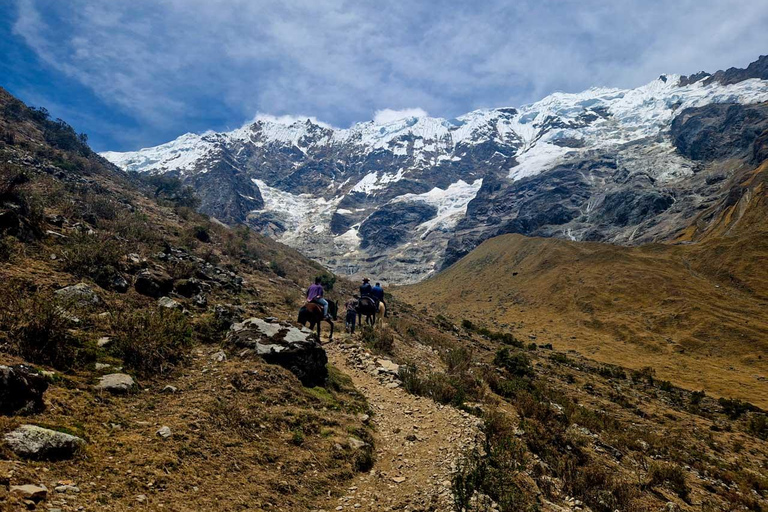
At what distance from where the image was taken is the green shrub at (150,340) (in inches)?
297

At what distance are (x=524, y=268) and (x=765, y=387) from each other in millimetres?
52691

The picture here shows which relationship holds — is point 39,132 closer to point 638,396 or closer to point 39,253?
point 39,253

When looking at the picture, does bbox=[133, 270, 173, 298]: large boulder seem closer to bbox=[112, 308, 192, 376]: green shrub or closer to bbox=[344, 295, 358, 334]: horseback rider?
bbox=[112, 308, 192, 376]: green shrub

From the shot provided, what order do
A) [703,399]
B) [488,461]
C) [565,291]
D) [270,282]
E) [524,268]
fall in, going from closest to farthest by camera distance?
[488,461], [703,399], [270,282], [565,291], [524,268]

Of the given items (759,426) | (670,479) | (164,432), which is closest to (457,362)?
(670,479)

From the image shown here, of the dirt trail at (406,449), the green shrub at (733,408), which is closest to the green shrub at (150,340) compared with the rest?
the dirt trail at (406,449)

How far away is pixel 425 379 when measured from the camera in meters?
12.3

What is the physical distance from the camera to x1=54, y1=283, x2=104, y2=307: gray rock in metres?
8.63

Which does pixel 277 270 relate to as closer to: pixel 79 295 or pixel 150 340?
pixel 79 295

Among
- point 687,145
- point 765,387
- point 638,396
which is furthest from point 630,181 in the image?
point 638,396

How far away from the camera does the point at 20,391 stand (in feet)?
16.1

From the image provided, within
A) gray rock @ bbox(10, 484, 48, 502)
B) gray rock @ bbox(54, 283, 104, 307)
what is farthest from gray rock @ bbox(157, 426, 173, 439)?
gray rock @ bbox(54, 283, 104, 307)

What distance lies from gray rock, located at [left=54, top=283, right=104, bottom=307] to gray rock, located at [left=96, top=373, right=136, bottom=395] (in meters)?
2.80

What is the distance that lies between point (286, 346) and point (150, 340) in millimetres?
3221
